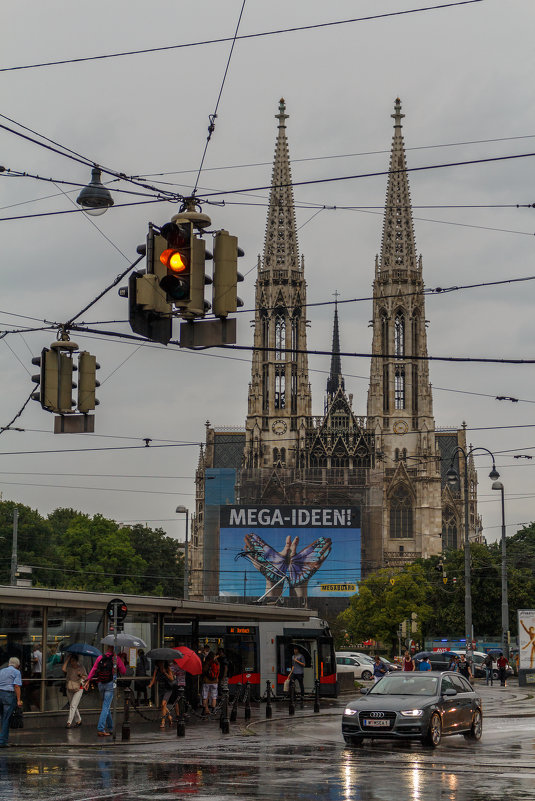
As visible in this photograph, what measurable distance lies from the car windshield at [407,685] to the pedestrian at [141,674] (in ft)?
25.8

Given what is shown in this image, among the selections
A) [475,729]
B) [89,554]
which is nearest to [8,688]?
[475,729]

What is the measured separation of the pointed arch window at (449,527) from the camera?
412ft

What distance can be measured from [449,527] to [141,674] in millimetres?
101708

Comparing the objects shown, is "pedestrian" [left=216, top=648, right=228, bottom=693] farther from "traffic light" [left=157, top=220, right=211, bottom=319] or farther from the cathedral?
the cathedral

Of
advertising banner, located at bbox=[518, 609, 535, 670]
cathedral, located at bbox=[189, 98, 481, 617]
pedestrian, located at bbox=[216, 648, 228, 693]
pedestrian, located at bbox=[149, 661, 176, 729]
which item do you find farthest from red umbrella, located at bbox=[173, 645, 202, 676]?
cathedral, located at bbox=[189, 98, 481, 617]

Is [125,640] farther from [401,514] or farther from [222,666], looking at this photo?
[401,514]

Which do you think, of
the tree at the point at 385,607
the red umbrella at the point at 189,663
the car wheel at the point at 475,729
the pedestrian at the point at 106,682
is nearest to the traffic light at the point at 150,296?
the pedestrian at the point at 106,682

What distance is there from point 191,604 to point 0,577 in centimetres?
6054

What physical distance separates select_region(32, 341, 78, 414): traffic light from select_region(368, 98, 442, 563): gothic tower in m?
105

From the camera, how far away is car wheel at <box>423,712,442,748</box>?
20.2m

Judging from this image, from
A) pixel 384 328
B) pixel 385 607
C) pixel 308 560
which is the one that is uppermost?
pixel 384 328

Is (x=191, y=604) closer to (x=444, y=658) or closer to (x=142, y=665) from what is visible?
(x=142, y=665)

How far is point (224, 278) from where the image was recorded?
1123cm

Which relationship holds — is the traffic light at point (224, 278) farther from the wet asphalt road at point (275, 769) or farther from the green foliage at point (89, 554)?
the green foliage at point (89, 554)
